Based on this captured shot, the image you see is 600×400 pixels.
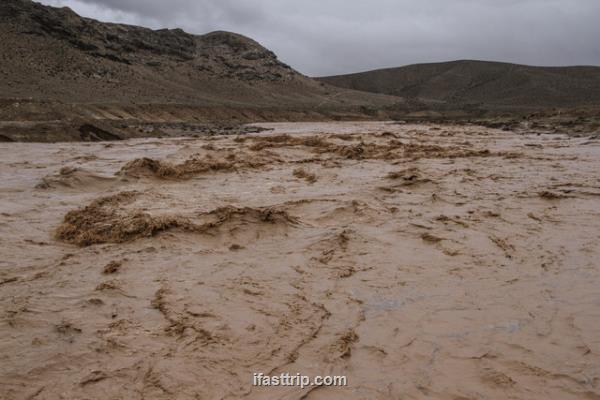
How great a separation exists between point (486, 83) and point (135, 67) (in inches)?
2182

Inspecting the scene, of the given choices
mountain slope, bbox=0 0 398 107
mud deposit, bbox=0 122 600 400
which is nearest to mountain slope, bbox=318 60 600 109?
mountain slope, bbox=0 0 398 107

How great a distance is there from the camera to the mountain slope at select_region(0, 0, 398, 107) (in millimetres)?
32125

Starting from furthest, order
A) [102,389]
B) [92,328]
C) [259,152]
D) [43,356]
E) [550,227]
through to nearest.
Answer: [259,152] → [550,227] → [92,328] → [43,356] → [102,389]

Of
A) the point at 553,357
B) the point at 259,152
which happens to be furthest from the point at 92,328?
the point at 259,152

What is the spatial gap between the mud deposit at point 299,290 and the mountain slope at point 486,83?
1956 inches

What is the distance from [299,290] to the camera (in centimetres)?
351

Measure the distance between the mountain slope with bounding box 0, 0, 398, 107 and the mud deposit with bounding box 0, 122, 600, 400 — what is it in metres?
23.3

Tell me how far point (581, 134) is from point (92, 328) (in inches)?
743

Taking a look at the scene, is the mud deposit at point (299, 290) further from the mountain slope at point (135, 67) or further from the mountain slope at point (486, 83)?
the mountain slope at point (486, 83)

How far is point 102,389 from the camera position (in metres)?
2.27

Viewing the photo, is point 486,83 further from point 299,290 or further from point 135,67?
point 299,290

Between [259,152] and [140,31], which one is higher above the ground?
[140,31]

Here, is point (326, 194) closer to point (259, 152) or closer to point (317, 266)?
point (317, 266)

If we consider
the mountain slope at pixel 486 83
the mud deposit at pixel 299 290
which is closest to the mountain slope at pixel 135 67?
the mountain slope at pixel 486 83
